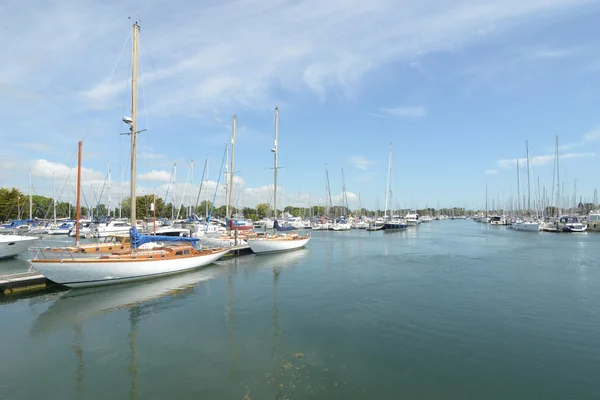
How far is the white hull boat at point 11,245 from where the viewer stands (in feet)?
113

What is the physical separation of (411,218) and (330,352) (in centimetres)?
13083

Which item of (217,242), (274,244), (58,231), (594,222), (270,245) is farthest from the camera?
(594,222)

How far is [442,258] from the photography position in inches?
1561

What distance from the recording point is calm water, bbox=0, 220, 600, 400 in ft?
34.3

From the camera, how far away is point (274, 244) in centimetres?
4281

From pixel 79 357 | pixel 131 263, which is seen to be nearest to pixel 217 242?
pixel 131 263

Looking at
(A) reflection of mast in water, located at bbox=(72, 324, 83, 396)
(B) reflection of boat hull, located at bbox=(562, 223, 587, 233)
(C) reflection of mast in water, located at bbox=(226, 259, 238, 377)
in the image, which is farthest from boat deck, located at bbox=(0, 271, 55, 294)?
(B) reflection of boat hull, located at bbox=(562, 223, 587, 233)

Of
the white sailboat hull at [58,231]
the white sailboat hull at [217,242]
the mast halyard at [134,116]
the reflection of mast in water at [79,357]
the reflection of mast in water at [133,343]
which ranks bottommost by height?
the reflection of mast in water at [79,357]

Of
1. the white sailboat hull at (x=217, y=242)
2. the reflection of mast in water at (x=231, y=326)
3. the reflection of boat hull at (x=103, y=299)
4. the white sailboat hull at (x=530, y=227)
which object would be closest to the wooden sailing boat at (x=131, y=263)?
the reflection of boat hull at (x=103, y=299)

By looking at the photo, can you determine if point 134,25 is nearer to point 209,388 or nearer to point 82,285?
point 82,285

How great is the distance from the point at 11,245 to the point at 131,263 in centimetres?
2202

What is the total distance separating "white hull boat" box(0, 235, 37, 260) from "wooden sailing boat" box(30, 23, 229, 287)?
51.0 ft

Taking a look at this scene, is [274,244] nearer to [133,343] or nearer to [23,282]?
[23,282]

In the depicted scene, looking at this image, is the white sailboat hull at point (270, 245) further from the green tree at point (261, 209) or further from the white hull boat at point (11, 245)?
the green tree at point (261, 209)
